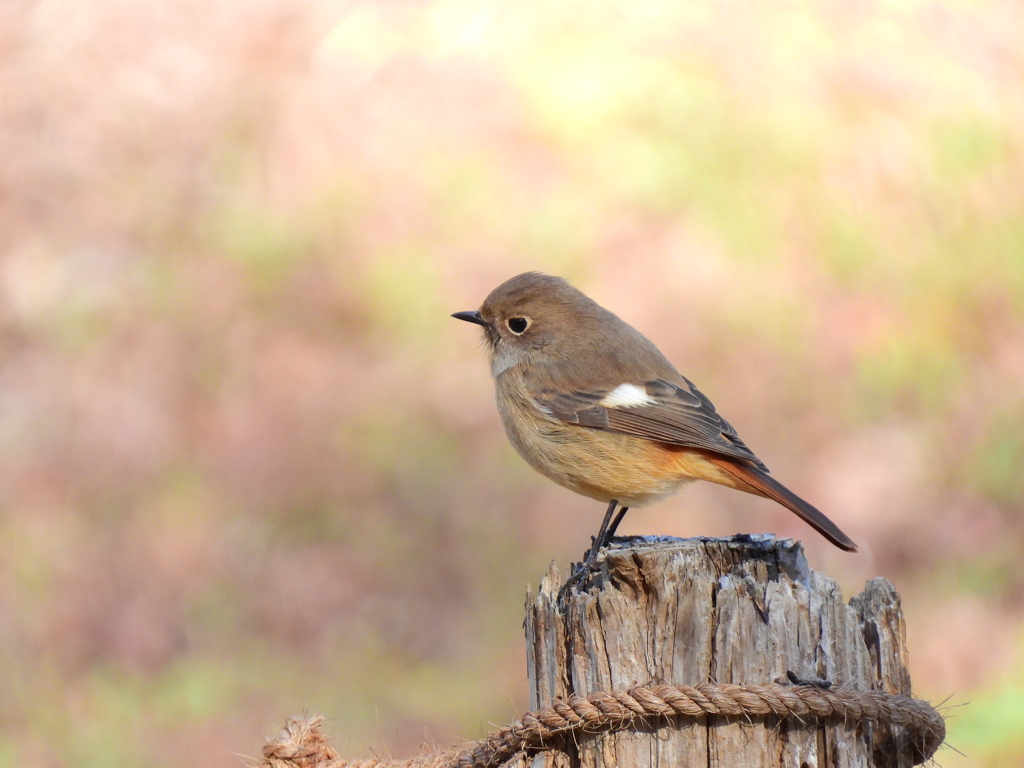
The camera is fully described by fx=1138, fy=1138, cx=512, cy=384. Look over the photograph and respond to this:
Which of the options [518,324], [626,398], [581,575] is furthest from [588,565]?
[518,324]

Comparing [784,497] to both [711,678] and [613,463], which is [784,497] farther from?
[711,678]

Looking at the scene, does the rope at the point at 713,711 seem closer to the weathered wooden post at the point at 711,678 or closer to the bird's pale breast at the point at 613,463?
the weathered wooden post at the point at 711,678

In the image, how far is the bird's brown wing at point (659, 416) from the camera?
380 cm

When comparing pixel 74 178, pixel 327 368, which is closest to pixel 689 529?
pixel 327 368

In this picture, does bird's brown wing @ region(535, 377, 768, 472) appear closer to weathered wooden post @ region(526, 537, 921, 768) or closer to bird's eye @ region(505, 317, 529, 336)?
bird's eye @ region(505, 317, 529, 336)

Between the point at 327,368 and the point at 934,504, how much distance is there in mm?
4079

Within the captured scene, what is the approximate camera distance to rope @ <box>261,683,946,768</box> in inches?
91.4

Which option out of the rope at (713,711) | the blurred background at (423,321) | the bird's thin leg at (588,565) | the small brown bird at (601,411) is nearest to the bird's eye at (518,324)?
the small brown bird at (601,411)

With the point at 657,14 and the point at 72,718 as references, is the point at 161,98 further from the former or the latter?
the point at 72,718

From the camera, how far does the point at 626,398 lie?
4.01 meters

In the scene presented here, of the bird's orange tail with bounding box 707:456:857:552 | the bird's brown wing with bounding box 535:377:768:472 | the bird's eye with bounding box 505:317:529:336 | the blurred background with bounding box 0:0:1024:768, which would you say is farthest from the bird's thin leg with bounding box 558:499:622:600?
the blurred background with bounding box 0:0:1024:768

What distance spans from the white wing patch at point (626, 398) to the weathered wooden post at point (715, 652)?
4.64 feet

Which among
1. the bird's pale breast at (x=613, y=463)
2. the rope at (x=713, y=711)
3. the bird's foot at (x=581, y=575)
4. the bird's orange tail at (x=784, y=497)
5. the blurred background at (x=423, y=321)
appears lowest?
the rope at (x=713, y=711)


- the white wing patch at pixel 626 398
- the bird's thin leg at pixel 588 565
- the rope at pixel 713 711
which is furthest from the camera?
the white wing patch at pixel 626 398
